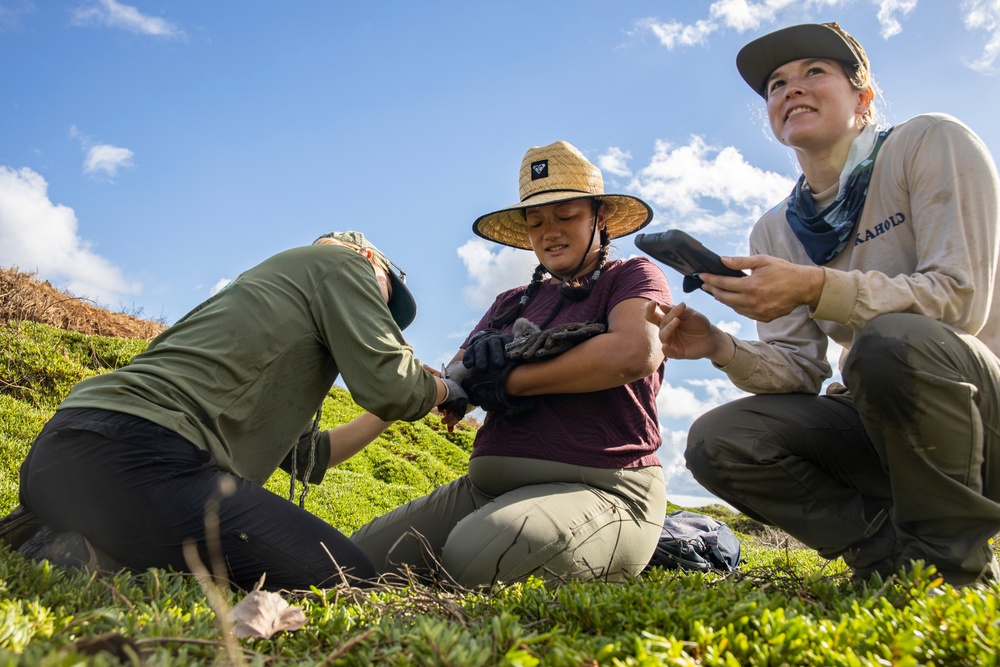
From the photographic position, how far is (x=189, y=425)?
2.83m

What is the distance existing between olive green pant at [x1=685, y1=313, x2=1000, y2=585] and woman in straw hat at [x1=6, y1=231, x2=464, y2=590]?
5.66 feet

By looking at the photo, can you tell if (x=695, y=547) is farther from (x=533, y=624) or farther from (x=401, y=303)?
(x=533, y=624)

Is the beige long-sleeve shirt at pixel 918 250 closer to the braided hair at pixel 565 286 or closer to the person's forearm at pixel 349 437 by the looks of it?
the braided hair at pixel 565 286

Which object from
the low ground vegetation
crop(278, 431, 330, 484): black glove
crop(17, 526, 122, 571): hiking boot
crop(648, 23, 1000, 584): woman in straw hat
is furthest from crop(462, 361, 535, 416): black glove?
crop(17, 526, 122, 571): hiking boot

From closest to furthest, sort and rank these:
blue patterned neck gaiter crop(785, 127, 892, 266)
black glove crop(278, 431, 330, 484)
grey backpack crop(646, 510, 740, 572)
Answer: blue patterned neck gaiter crop(785, 127, 892, 266) < black glove crop(278, 431, 330, 484) < grey backpack crop(646, 510, 740, 572)

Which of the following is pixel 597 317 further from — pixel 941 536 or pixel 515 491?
pixel 941 536

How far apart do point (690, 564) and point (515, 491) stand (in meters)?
1.67

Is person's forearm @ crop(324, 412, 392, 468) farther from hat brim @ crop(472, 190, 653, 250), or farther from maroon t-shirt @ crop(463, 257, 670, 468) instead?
hat brim @ crop(472, 190, 653, 250)

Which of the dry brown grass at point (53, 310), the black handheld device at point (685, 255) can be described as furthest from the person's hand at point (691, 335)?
A: the dry brown grass at point (53, 310)

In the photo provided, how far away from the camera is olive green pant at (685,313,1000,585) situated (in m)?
2.51

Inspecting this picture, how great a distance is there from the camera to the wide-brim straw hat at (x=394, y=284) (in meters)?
3.80

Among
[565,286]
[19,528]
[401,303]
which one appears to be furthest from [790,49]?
[19,528]

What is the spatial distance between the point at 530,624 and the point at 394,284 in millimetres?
2544

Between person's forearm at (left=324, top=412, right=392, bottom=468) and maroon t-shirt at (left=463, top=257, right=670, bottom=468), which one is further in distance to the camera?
person's forearm at (left=324, top=412, right=392, bottom=468)
